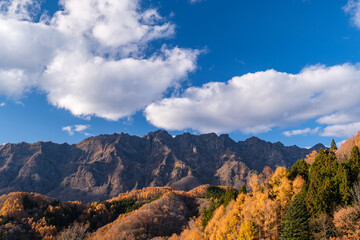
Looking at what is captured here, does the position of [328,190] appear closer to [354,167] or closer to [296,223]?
[354,167]

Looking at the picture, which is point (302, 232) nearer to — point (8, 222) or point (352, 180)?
point (352, 180)

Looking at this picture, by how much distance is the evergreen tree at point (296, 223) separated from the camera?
57.8 m

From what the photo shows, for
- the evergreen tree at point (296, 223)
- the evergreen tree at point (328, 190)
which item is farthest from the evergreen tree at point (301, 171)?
the evergreen tree at point (296, 223)

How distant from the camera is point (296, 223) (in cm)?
5912

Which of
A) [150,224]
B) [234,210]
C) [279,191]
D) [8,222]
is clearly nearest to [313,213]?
[279,191]

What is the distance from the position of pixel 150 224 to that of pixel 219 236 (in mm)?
120147

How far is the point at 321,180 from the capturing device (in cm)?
6631

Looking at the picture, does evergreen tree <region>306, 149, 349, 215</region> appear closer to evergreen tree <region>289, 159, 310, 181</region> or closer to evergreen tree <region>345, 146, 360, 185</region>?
evergreen tree <region>345, 146, 360, 185</region>

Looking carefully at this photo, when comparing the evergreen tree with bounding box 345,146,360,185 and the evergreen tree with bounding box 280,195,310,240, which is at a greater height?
the evergreen tree with bounding box 345,146,360,185

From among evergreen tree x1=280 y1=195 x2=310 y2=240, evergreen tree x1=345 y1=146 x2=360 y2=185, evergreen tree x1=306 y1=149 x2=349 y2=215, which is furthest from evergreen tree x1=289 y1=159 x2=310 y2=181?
evergreen tree x1=280 y1=195 x2=310 y2=240

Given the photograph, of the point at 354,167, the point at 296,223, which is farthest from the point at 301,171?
the point at 296,223

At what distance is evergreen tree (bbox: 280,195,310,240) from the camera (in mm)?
57844

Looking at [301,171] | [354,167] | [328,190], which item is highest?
[354,167]

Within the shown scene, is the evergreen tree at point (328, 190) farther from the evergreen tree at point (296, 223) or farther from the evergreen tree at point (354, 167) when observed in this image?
the evergreen tree at point (354, 167)
